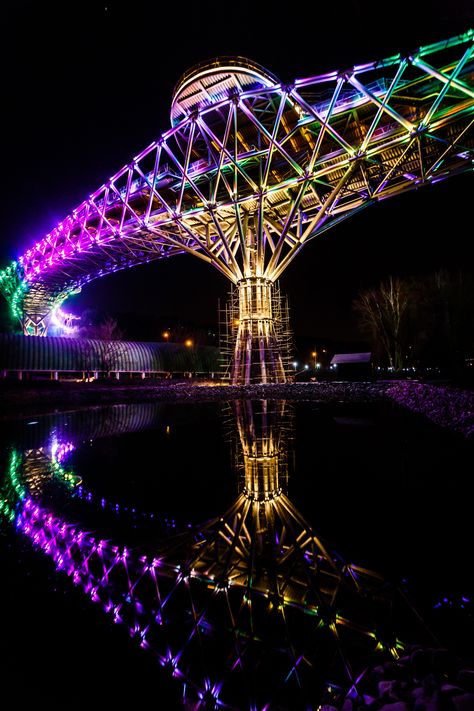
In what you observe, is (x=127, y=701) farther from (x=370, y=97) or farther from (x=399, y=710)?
(x=370, y=97)

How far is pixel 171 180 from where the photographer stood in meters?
21.6

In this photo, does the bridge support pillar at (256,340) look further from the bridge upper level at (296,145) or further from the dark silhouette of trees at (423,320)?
the dark silhouette of trees at (423,320)

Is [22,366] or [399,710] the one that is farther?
[22,366]

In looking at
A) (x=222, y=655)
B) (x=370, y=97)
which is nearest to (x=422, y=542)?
(x=222, y=655)

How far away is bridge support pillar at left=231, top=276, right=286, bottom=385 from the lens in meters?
18.9

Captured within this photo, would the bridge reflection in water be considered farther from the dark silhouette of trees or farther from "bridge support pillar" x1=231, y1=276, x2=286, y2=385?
the dark silhouette of trees

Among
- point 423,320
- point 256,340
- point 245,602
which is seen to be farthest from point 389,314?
point 245,602

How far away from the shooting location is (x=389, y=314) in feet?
116

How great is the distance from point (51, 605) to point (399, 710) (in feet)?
5.80

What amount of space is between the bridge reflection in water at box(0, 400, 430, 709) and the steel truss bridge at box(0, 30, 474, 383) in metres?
15.0

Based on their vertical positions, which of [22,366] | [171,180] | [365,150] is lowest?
[22,366]

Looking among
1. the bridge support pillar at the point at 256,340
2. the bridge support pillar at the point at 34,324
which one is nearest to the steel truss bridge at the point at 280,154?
the bridge support pillar at the point at 256,340

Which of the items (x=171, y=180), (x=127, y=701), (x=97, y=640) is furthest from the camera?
(x=171, y=180)

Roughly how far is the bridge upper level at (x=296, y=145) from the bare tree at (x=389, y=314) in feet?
54.9
